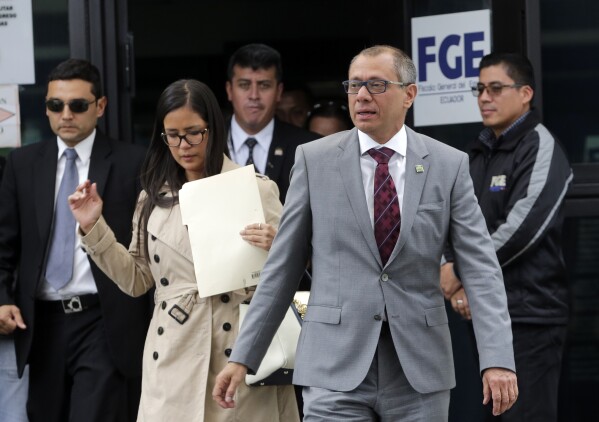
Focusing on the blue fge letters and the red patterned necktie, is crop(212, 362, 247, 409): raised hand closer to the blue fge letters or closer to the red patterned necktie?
the red patterned necktie

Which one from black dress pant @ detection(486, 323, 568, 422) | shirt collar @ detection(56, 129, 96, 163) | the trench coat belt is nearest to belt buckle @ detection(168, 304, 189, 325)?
the trench coat belt

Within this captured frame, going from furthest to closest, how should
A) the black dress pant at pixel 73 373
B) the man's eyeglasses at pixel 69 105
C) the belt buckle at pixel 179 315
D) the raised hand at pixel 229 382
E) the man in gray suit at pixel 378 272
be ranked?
1. the man's eyeglasses at pixel 69 105
2. the black dress pant at pixel 73 373
3. the belt buckle at pixel 179 315
4. the raised hand at pixel 229 382
5. the man in gray suit at pixel 378 272

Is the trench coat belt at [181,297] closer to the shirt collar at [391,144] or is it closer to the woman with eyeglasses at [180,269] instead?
the woman with eyeglasses at [180,269]

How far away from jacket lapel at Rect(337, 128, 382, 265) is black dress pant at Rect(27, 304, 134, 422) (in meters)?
2.29

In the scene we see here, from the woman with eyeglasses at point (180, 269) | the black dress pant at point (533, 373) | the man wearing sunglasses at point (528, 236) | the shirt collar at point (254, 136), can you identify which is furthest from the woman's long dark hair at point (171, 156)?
the black dress pant at point (533, 373)

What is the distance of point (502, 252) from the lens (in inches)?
265

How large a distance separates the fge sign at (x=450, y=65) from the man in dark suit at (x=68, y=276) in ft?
6.02

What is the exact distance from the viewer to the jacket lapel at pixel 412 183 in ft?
15.9

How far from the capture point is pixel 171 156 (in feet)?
19.6

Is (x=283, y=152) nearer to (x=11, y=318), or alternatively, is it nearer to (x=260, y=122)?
(x=260, y=122)

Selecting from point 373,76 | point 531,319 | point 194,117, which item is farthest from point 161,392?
point 531,319

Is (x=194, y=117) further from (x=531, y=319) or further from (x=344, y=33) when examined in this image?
(x=344, y=33)

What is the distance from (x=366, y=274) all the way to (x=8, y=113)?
11.7ft

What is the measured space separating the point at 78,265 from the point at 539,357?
7.96ft
